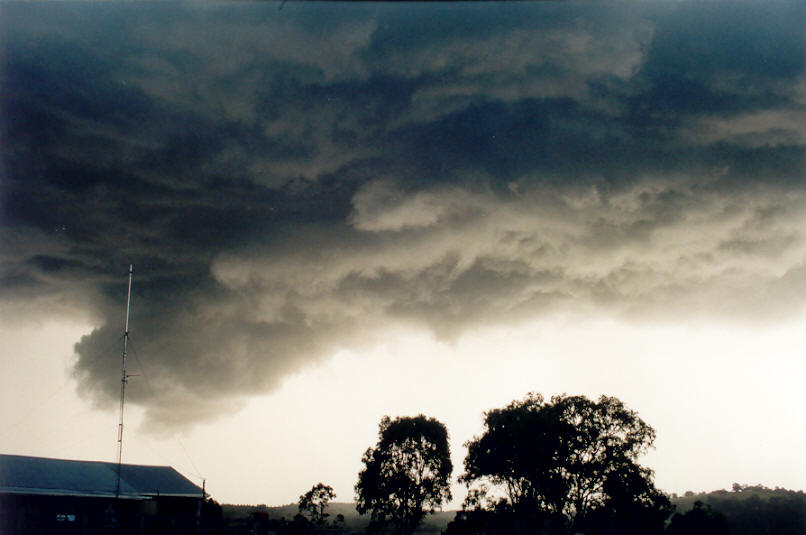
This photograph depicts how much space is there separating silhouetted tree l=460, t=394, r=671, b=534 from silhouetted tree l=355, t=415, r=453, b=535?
925cm

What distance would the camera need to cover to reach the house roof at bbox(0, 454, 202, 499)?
60656 millimetres

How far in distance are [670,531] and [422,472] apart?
1155 inches

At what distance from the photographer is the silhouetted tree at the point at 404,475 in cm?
7956

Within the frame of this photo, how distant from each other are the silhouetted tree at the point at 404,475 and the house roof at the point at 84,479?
71.1ft

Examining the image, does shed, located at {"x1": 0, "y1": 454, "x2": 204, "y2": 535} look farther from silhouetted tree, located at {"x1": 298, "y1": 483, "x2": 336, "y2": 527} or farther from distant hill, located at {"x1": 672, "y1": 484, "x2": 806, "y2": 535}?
distant hill, located at {"x1": 672, "y1": 484, "x2": 806, "y2": 535}

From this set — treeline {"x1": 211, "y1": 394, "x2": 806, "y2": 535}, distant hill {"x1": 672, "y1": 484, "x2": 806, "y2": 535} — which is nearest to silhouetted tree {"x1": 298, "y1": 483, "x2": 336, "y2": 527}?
treeline {"x1": 211, "y1": 394, "x2": 806, "y2": 535}

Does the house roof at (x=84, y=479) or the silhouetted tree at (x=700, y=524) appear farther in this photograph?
the silhouetted tree at (x=700, y=524)

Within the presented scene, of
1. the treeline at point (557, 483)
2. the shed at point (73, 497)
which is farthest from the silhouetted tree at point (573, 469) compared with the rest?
the shed at point (73, 497)

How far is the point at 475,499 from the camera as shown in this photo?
73.5 m

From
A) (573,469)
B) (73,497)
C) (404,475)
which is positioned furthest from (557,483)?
(73,497)

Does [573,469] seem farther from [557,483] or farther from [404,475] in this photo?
[404,475]

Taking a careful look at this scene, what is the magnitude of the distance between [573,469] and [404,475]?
21731 millimetres

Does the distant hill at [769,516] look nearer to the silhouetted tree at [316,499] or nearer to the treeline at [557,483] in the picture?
the treeline at [557,483]

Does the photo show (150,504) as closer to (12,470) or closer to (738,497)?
(12,470)
